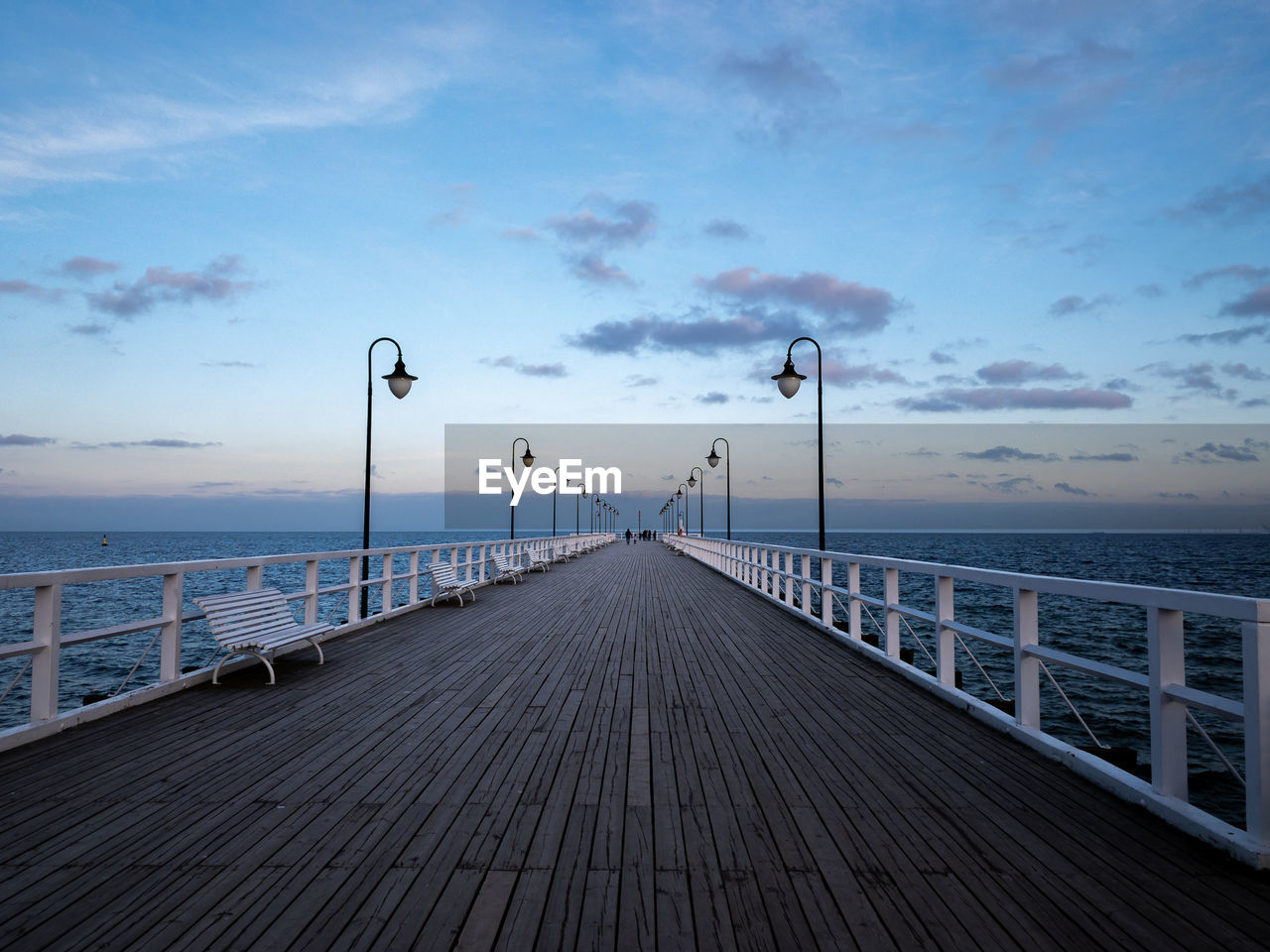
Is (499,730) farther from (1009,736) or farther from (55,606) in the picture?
(1009,736)

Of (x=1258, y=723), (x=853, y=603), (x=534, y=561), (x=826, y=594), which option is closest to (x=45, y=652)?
(x=1258, y=723)

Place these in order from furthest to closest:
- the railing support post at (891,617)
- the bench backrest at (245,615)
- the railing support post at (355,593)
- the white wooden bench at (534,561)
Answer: the white wooden bench at (534,561) → the railing support post at (355,593) → the railing support post at (891,617) → the bench backrest at (245,615)

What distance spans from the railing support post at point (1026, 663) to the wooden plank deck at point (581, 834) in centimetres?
26

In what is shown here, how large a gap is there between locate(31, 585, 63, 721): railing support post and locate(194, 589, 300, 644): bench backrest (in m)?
1.28

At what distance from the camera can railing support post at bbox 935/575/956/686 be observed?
6.04m

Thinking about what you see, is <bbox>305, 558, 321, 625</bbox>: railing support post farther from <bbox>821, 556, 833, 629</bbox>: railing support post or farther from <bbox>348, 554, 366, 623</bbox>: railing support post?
<bbox>821, 556, 833, 629</bbox>: railing support post

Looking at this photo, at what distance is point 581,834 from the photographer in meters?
3.54

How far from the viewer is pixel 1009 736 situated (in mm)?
5191

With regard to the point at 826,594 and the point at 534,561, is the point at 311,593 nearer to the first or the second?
the point at 826,594

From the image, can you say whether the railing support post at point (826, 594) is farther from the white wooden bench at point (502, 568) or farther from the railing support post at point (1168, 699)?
the white wooden bench at point (502, 568)

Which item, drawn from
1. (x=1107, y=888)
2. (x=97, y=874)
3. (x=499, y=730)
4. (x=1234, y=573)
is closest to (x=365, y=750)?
(x=499, y=730)

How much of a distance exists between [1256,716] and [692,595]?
42.1ft

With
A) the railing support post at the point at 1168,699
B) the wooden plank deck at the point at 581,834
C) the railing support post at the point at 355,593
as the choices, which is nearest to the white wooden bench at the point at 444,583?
the railing support post at the point at 355,593

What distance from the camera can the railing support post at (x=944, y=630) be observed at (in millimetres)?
6039
